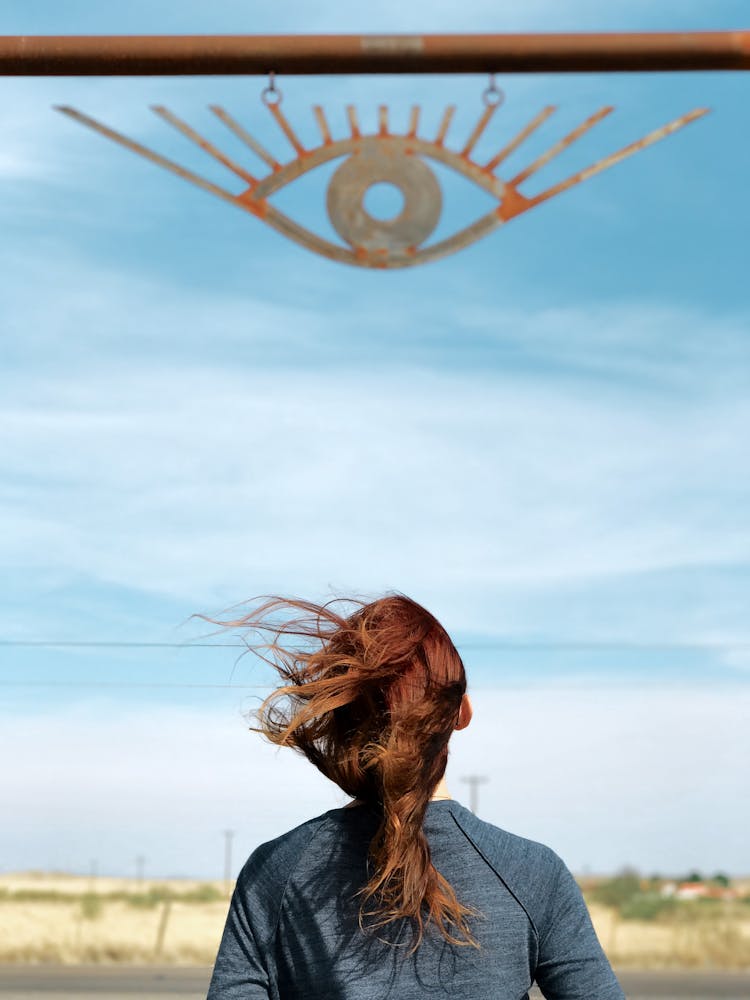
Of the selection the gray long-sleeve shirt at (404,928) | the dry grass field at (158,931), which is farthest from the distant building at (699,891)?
the gray long-sleeve shirt at (404,928)

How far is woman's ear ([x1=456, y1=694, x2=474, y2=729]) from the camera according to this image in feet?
6.04

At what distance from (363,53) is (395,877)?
2948 mm

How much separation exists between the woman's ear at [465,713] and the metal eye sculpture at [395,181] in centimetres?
226

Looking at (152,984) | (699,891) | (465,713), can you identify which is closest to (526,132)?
(465,713)

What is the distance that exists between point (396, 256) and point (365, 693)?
7.68 ft

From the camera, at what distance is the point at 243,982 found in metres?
1.82

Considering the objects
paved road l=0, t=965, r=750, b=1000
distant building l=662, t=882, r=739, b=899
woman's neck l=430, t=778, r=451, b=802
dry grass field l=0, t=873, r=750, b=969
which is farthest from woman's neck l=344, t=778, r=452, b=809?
distant building l=662, t=882, r=739, b=899

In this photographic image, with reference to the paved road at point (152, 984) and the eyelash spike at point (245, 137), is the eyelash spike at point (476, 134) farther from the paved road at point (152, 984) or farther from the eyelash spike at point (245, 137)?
the paved road at point (152, 984)

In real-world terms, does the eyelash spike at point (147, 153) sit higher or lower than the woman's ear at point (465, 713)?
higher

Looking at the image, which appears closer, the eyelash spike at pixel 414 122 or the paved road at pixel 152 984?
the eyelash spike at pixel 414 122

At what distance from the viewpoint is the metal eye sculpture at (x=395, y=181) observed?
3.89 m

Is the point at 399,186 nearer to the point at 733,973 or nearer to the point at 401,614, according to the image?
the point at 401,614

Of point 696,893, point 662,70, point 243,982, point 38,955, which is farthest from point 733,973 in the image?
point 243,982

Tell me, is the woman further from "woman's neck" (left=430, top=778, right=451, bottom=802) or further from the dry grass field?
the dry grass field
